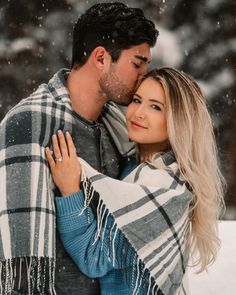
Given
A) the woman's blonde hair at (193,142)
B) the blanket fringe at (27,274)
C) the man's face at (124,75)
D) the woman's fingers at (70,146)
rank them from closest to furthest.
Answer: the blanket fringe at (27,274)
the woman's fingers at (70,146)
the woman's blonde hair at (193,142)
the man's face at (124,75)

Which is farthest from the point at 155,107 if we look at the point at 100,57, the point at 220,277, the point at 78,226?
the point at 220,277

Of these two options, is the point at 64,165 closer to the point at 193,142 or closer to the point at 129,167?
the point at 129,167

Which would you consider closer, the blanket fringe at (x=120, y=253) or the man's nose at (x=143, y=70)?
the blanket fringe at (x=120, y=253)

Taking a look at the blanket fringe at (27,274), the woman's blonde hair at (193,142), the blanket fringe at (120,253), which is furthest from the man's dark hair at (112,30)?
the blanket fringe at (27,274)

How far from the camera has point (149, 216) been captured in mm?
2260

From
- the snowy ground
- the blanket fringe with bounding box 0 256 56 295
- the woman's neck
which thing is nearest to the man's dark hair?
the woman's neck

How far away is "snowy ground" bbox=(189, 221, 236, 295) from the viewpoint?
14.2 feet

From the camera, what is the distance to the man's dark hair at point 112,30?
252 centimetres

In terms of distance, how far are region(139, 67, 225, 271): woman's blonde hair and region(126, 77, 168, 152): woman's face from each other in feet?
0.11

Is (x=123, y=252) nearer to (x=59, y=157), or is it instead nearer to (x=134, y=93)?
(x=59, y=157)

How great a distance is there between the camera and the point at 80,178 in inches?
86.8

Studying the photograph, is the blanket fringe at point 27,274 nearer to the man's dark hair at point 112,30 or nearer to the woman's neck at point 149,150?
the woman's neck at point 149,150

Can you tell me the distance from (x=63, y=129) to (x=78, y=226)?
0.37m

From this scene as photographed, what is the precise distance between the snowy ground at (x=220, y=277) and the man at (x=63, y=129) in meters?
2.09
